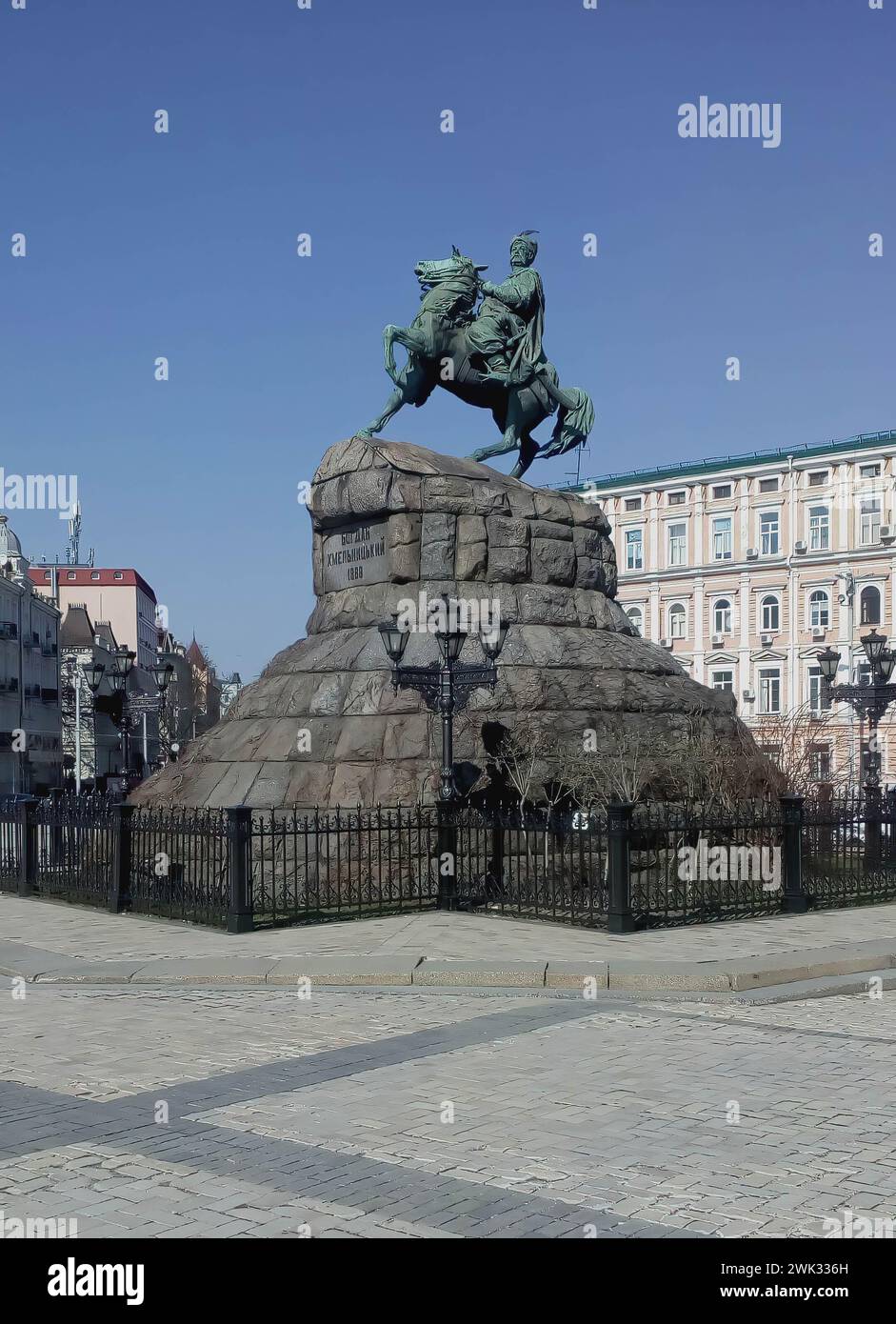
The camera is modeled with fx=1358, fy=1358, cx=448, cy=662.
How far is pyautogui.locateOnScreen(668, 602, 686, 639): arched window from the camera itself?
236 feet

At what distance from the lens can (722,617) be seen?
7050 centimetres

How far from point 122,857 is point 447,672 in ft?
15.3

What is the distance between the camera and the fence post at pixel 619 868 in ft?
47.3

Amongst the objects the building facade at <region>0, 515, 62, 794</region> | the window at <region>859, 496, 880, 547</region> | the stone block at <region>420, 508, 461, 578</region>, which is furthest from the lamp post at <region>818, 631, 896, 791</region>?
the building facade at <region>0, 515, 62, 794</region>

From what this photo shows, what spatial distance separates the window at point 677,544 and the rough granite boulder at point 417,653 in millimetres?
49956

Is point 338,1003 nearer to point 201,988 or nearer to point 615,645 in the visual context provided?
point 201,988

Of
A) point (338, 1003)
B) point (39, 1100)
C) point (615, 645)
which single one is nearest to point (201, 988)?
point (338, 1003)

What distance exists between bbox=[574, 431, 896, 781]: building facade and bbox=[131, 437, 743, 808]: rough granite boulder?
41.3 m

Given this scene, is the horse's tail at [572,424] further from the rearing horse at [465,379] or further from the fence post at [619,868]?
the fence post at [619,868]

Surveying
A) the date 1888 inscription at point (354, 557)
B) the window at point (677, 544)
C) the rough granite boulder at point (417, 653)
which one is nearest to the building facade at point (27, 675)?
the window at point (677, 544)

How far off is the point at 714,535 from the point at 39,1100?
6602 cm

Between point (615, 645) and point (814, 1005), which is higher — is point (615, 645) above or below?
above

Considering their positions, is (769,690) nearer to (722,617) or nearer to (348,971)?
(722,617)

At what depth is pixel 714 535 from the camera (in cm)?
7081
